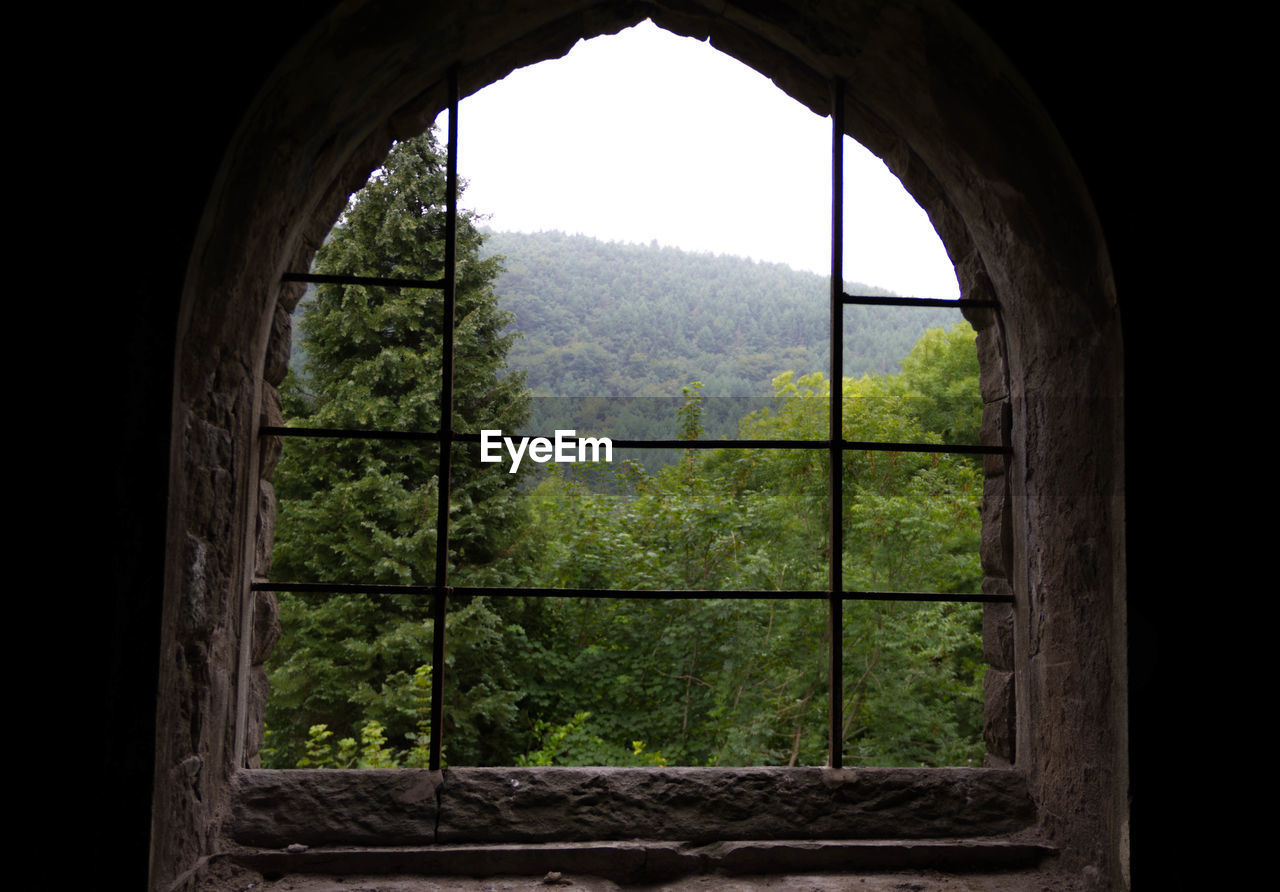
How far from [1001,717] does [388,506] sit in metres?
8.48

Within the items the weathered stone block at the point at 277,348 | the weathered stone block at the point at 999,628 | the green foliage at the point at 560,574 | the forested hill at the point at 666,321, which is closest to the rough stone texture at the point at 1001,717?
the weathered stone block at the point at 999,628

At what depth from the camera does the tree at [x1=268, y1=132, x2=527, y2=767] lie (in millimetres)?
9742

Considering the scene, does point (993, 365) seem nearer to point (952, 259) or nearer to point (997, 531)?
point (952, 259)

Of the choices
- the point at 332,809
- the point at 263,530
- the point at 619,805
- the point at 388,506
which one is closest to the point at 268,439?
the point at 263,530

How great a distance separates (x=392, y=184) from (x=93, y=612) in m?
11.0

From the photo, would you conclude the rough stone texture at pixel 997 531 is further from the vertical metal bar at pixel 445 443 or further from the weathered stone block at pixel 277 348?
the weathered stone block at pixel 277 348

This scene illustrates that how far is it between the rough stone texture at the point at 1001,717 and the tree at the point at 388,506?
7803 millimetres

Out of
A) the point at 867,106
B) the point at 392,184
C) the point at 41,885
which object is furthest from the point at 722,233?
the point at 41,885

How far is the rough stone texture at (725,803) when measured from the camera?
193 cm

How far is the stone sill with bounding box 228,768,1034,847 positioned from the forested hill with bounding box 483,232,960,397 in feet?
56.0

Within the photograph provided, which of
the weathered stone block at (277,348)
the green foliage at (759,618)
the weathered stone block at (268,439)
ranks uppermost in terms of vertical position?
the weathered stone block at (277,348)

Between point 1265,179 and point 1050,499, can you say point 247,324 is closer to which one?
point 1050,499

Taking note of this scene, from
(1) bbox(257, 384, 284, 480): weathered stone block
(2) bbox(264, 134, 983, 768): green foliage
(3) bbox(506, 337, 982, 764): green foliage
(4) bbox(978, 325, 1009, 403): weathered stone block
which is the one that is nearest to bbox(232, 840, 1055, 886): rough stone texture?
(1) bbox(257, 384, 284, 480): weathered stone block

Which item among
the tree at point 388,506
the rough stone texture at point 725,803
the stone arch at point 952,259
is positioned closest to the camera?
the stone arch at point 952,259
